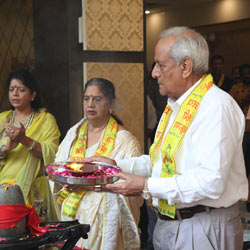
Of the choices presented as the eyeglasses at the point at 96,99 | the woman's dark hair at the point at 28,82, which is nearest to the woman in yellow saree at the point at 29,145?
the woman's dark hair at the point at 28,82

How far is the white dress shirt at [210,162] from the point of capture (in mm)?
2334

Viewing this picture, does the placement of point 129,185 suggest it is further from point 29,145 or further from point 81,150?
point 29,145

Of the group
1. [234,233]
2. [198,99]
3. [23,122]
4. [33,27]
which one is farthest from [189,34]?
[33,27]

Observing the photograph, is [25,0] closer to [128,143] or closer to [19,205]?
[128,143]

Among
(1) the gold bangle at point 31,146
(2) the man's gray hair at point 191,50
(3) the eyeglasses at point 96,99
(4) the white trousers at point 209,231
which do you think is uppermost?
(2) the man's gray hair at point 191,50

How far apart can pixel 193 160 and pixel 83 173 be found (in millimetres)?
539

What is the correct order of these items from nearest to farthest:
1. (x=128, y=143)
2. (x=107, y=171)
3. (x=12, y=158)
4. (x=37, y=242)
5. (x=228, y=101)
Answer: (x=37, y=242) → (x=228, y=101) → (x=107, y=171) → (x=128, y=143) → (x=12, y=158)

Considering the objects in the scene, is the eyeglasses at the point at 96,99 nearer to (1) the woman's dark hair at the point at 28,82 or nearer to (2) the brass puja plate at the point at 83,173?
(1) the woman's dark hair at the point at 28,82

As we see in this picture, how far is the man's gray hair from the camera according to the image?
2.54 m

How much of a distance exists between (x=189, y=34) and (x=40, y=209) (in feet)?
7.81

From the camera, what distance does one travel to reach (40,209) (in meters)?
4.39

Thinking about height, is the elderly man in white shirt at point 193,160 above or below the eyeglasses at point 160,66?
below

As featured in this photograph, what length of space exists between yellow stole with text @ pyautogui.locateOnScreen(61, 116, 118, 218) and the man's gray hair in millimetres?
1364

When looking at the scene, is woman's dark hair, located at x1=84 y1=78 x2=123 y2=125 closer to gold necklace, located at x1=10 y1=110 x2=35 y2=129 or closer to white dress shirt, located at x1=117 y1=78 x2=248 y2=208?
gold necklace, located at x1=10 y1=110 x2=35 y2=129
